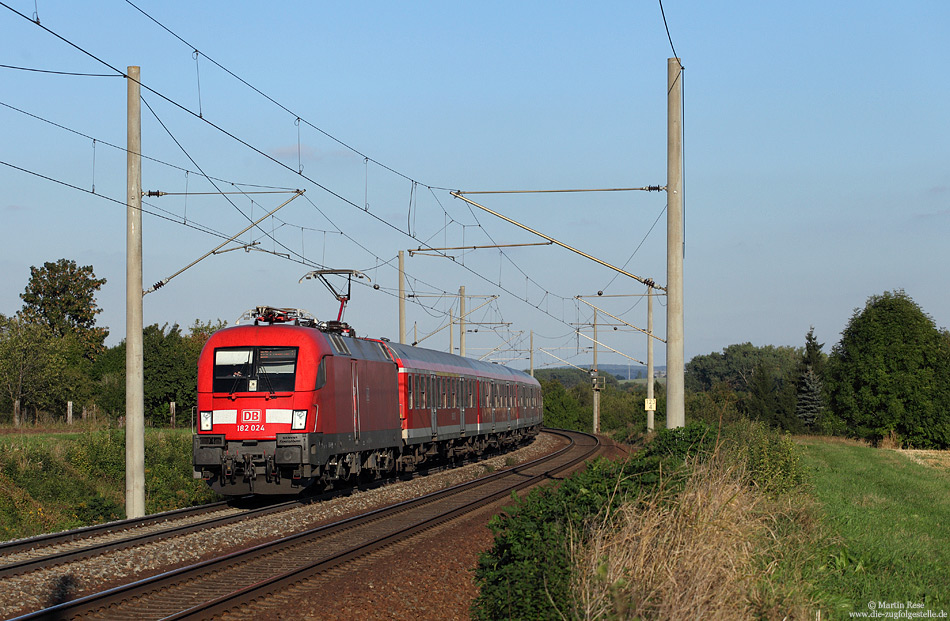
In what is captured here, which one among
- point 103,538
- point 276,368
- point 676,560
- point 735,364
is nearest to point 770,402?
point 276,368

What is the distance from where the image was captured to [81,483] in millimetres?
24484

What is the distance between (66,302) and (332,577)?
69.9 metres

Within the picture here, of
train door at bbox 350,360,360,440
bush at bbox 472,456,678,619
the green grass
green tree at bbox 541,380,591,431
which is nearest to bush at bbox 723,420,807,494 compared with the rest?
the green grass

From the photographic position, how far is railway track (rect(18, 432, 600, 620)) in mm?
9781

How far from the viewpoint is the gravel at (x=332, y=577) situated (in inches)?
399

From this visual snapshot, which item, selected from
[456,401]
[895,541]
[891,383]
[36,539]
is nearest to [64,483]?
[36,539]

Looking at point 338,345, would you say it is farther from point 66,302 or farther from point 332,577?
point 66,302

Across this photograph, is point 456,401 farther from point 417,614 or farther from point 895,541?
point 417,614

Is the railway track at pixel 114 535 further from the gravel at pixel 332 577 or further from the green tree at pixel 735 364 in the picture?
the green tree at pixel 735 364

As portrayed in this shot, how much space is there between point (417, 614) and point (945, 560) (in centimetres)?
754

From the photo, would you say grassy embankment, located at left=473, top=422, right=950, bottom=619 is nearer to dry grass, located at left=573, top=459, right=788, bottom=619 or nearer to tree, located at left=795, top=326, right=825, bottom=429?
dry grass, located at left=573, top=459, right=788, bottom=619

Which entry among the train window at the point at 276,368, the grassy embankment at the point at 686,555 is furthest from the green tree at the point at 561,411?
the grassy embankment at the point at 686,555

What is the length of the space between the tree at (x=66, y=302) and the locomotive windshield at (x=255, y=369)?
58143 millimetres

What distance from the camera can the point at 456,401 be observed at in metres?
32.0
